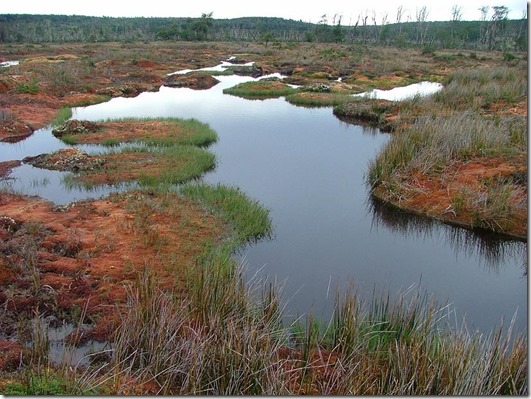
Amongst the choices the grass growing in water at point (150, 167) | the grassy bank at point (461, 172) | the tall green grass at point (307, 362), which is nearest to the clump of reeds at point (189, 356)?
the tall green grass at point (307, 362)

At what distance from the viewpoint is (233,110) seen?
2203 cm

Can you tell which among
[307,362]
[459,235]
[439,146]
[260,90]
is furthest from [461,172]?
[260,90]

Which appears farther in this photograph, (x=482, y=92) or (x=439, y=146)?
(x=482, y=92)

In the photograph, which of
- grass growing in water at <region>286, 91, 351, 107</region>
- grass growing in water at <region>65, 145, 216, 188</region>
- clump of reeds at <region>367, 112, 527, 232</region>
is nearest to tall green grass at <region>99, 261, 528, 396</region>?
clump of reeds at <region>367, 112, 527, 232</region>

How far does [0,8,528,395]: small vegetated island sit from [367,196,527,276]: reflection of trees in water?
0.22 metres

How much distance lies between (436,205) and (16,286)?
26.1 feet

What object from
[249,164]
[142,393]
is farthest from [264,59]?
[142,393]

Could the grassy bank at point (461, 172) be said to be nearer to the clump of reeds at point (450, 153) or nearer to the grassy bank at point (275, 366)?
the clump of reeds at point (450, 153)

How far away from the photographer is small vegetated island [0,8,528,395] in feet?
13.5

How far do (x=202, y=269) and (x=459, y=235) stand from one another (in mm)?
5685

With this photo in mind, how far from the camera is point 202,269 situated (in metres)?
5.84

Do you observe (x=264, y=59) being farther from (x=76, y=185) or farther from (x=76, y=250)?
(x=76, y=250)

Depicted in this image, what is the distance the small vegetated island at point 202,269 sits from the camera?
4105 mm

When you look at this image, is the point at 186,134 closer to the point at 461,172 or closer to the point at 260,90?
the point at 461,172
